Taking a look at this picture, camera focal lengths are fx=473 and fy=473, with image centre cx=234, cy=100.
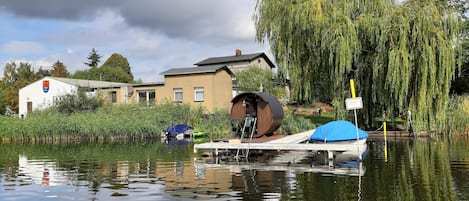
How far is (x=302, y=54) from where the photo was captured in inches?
1036

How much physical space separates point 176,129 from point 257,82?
Answer: 51.6 feet

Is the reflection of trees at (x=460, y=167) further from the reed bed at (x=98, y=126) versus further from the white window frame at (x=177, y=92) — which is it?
the white window frame at (x=177, y=92)

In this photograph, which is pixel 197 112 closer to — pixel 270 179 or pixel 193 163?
pixel 193 163

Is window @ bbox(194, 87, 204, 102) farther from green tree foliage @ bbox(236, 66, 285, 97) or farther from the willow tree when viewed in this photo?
the willow tree

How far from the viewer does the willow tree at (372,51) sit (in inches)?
907

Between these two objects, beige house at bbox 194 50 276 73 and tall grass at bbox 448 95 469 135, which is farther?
beige house at bbox 194 50 276 73

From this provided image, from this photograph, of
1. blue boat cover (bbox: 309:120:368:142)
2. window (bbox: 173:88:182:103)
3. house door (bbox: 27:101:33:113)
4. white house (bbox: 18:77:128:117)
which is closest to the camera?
blue boat cover (bbox: 309:120:368:142)

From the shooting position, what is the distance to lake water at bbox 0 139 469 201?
9656 millimetres

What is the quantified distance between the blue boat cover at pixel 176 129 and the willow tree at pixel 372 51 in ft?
30.3

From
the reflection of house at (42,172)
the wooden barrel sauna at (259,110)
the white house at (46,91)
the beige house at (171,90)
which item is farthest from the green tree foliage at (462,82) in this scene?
the reflection of house at (42,172)

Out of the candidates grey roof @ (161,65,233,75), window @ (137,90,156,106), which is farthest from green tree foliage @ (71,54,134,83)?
grey roof @ (161,65,233,75)

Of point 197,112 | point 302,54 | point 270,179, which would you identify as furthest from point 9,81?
point 270,179

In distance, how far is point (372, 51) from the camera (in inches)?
985

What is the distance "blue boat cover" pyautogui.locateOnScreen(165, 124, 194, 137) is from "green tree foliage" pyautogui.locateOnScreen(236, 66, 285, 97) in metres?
14.1
